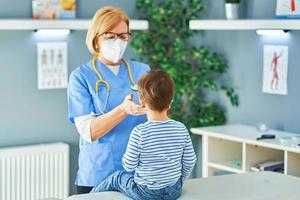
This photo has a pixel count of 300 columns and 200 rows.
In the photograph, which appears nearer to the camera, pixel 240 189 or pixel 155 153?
pixel 155 153

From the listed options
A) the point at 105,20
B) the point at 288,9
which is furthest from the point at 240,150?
the point at 105,20

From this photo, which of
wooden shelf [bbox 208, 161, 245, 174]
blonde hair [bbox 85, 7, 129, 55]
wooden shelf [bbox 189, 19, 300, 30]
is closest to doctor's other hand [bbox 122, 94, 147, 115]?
blonde hair [bbox 85, 7, 129, 55]

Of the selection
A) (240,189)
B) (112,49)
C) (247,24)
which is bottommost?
(240,189)

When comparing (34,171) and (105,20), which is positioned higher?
(105,20)

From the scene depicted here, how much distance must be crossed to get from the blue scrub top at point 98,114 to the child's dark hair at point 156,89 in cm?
42

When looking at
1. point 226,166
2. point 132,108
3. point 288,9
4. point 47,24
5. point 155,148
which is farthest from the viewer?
point 226,166

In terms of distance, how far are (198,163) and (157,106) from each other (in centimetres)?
268

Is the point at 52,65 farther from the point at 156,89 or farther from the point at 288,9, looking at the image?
the point at 156,89

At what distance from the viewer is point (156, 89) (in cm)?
261

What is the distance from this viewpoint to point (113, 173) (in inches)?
118

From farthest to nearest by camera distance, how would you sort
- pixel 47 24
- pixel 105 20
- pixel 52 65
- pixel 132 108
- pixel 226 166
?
pixel 52 65, pixel 226 166, pixel 47 24, pixel 105 20, pixel 132 108

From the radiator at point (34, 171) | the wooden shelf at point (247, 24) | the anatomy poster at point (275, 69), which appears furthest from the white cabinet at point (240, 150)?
the radiator at point (34, 171)

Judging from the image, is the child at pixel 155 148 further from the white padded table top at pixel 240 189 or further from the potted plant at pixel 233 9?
the potted plant at pixel 233 9

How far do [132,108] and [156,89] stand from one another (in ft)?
0.74
